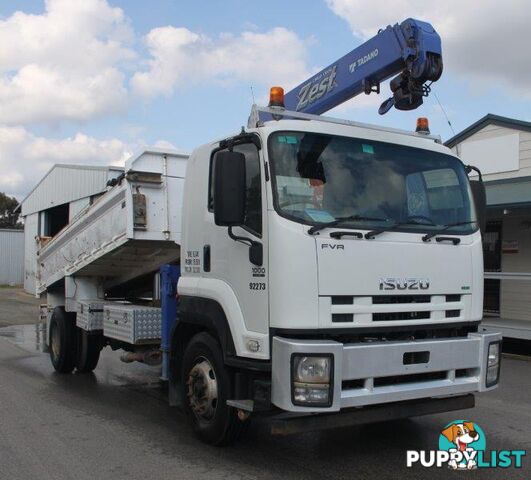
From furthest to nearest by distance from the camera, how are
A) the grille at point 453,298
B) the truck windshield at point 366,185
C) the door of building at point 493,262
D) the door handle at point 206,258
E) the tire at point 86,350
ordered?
the door of building at point 493,262, the tire at point 86,350, the door handle at point 206,258, the grille at point 453,298, the truck windshield at point 366,185

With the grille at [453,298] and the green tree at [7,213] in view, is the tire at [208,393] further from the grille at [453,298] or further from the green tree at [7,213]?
the green tree at [7,213]

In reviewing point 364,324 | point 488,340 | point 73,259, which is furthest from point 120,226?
point 488,340

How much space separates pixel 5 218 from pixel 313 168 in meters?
77.8

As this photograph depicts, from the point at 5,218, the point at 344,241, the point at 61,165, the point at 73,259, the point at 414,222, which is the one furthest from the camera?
the point at 5,218

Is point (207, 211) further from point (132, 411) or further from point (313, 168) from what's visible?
point (132, 411)

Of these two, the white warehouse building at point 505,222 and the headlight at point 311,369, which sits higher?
the white warehouse building at point 505,222

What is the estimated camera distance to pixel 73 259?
8.69 metres

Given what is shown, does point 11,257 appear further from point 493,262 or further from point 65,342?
point 493,262

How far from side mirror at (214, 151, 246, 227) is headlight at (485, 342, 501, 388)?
2.40m

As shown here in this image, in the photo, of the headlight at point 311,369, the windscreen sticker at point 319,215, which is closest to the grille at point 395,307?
the headlight at point 311,369

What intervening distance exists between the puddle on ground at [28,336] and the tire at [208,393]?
659cm

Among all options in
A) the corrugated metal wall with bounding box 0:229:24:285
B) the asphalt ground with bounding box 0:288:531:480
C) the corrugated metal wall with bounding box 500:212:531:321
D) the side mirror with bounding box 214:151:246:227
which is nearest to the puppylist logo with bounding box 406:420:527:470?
the asphalt ground with bounding box 0:288:531:480

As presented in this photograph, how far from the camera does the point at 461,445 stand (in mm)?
5059

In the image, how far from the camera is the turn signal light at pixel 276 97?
5.04 m
